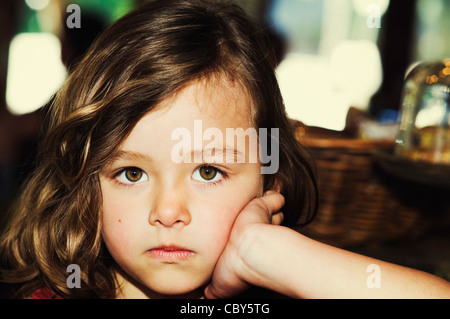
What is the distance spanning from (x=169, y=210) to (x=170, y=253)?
0.25ft

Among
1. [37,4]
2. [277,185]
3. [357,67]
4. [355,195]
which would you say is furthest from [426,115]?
[357,67]

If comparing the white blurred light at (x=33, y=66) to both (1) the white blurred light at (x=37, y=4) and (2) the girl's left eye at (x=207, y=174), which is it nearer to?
(1) the white blurred light at (x=37, y=4)

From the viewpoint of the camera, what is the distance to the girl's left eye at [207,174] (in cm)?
76

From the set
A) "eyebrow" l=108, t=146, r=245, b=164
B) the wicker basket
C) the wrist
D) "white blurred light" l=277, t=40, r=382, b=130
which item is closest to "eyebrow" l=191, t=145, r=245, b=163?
"eyebrow" l=108, t=146, r=245, b=164

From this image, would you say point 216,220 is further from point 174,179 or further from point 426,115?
point 426,115

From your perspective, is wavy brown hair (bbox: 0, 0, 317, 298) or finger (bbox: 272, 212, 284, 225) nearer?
wavy brown hair (bbox: 0, 0, 317, 298)

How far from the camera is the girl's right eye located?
29.8 inches

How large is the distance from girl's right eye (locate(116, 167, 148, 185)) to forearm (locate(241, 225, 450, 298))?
8.2 inches

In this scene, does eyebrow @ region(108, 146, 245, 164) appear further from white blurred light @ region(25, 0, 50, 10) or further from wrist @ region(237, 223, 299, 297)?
white blurred light @ region(25, 0, 50, 10)

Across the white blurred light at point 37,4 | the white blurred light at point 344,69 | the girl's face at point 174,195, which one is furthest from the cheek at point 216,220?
the white blurred light at point 37,4

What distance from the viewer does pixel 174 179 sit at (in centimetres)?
73

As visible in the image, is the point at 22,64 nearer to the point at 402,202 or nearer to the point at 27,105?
the point at 27,105

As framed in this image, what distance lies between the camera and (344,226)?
1253 millimetres
